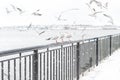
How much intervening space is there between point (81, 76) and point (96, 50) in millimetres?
2570

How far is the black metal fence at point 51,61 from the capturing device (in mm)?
4656

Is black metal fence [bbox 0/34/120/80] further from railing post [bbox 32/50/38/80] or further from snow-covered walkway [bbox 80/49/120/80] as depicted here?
snow-covered walkway [bbox 80/49/120/80]

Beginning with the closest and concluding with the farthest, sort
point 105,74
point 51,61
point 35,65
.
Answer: point 35,65 → point 51,61 → point 105,74

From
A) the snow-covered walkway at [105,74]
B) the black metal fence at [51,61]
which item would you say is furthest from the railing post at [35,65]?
the snow-covered walkway at [105,74]

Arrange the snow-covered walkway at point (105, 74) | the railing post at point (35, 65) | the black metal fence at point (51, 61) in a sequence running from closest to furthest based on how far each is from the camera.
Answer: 1. the black metal fence at point (51, 61)
2. the railing post at point (35, 65)
3. the snow-covered walkway at point (105, 74)

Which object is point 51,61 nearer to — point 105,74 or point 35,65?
point 35,65

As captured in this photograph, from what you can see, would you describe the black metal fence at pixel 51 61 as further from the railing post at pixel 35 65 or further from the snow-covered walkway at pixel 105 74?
the snow-covered walkway at pixel 105 74

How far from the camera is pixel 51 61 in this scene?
6.05m

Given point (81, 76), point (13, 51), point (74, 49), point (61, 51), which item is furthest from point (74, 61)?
point (13, 51)

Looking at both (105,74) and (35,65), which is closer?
(35,65)

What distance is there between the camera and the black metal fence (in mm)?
4656

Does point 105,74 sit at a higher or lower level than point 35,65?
lower

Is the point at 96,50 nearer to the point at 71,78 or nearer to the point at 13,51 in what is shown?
the point at 71,78

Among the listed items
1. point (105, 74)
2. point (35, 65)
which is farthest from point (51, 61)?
point (105, 74)
